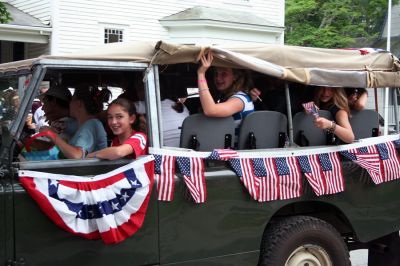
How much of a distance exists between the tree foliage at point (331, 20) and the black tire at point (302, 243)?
79.4 feet

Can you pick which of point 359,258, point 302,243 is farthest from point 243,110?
point 359,258

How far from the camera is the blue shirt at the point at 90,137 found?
152 inches

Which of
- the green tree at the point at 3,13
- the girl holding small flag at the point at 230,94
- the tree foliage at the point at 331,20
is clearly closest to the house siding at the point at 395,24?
the tree foliage at the point at 331,20

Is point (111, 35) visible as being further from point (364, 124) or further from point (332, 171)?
point (332, 171)

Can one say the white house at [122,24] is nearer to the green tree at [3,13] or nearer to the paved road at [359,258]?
the green tree at [3,13]

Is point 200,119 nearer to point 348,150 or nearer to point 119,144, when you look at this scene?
point 119,144

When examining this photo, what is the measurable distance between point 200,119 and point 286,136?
812mm

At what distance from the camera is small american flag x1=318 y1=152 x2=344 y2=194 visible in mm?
4383

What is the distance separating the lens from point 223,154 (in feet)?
12.9

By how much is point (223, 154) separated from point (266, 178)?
41cm

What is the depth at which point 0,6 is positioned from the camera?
959cm

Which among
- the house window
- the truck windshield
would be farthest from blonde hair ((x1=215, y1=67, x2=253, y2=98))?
the house window

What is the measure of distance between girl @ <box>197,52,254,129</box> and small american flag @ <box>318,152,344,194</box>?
719 millimetres

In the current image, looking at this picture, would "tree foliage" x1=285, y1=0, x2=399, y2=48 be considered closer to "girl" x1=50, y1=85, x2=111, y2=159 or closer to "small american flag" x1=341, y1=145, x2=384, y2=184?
"small american flag" x1=341, y1=145, x2=384, y2=184
